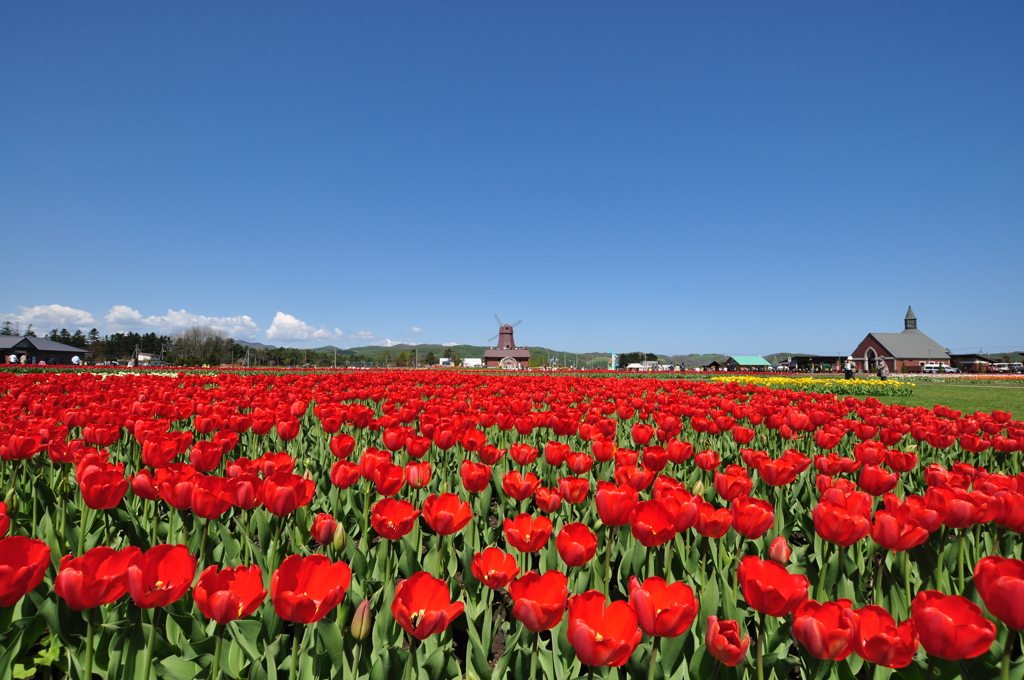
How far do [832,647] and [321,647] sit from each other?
1832 millimetres

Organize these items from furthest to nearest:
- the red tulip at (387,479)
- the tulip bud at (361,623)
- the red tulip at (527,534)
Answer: the red tulip at (387,479) < the red tulip at (527,534) < the tulip bud at (361,623)

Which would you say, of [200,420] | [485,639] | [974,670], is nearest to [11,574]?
[485,639]

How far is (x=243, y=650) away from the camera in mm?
2119

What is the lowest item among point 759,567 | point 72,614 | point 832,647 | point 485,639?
point 485,639

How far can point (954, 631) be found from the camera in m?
1.45

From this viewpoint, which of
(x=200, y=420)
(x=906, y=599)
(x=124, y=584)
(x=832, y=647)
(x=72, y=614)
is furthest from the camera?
(x=200, y=420)

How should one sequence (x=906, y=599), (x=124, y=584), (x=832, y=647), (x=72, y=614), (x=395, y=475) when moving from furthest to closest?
1. (x=395, y=475)
2. (x=906, y=599)
3. (x=72, y=614)
4. (x=124, y=584)
5. (x=832, y=647)

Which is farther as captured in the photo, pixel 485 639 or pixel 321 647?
pixel 485 639

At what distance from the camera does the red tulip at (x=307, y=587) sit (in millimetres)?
1581

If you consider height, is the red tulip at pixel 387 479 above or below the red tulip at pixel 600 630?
above

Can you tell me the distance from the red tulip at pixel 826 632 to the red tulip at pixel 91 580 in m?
2.18

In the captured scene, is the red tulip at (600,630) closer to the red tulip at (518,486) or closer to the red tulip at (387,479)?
the red tulip at (518,486)

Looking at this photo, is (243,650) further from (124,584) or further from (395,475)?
(395,475)

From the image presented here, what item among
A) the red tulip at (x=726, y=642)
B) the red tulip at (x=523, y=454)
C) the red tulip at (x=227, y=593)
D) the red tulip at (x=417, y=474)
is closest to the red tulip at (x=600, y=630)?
the red tulip at (x=726, y=642)
